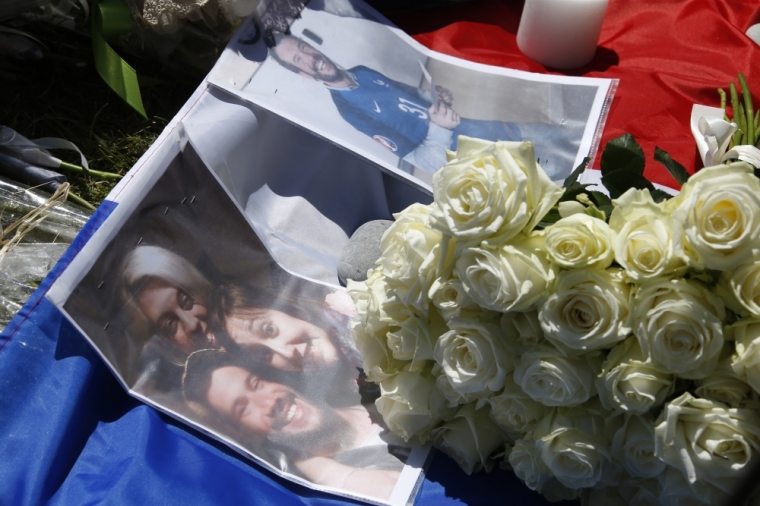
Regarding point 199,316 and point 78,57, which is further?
point 78,57

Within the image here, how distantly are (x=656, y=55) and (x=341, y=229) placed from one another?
2.35 ft

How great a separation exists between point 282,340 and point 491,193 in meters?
0.41

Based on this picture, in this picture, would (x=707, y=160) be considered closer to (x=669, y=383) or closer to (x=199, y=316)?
(x=669, y=383)

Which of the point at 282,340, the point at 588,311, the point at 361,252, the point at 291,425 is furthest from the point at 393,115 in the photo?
the point at 588,311

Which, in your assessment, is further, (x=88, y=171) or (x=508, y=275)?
(x=88, y=171)

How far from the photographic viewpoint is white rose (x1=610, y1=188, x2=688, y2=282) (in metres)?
0.49

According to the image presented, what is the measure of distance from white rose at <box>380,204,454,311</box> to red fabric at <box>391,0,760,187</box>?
2.09ft

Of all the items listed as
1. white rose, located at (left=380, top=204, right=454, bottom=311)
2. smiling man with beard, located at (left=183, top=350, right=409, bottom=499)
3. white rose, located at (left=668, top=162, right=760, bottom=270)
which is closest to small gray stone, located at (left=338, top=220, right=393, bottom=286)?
smiling man with beard, located at (left=183, top=350, right=409, bottom=499)

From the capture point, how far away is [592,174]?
1043 mm

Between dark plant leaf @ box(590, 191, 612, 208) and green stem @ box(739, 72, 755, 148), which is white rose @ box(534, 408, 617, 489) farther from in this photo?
green stem @ box(739, 72, 755, 148)

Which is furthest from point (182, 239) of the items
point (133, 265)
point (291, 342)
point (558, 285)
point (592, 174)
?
point (592, 174)

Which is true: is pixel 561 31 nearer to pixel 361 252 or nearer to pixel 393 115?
pixel 393 115

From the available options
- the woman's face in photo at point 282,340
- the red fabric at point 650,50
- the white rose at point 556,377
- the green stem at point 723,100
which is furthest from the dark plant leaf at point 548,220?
the green stem at point 723,100

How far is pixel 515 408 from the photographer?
0.61 m
